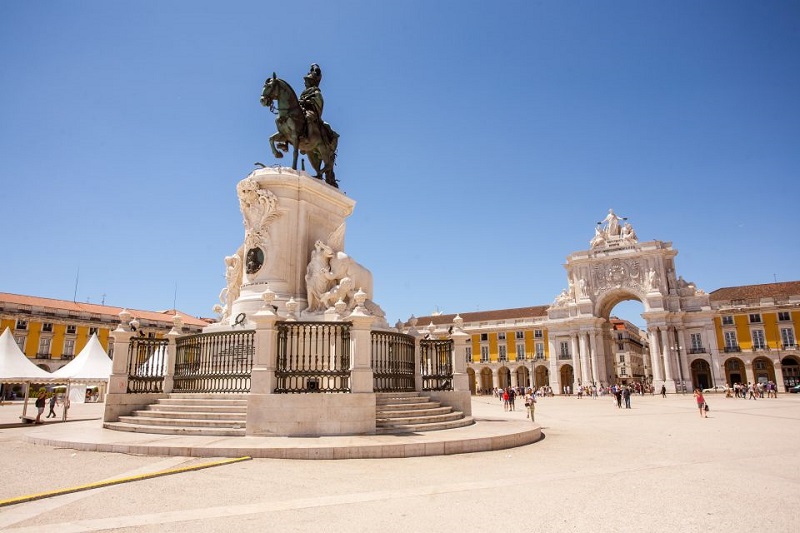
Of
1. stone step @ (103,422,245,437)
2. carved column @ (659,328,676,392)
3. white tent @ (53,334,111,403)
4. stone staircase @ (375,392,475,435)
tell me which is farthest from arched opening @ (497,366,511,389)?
stone step @ (103,422,245,437)

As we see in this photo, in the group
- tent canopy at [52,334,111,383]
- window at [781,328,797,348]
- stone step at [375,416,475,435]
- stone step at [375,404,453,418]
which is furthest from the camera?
window at [781,328,797,348]

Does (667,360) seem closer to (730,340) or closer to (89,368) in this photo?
(730,340)

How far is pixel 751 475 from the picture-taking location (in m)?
6.20

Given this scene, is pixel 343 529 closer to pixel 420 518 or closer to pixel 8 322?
pixel 420 518

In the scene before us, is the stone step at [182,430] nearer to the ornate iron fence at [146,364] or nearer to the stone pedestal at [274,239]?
the ornate iron fence at [146,364]

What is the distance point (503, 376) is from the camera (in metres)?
68.1

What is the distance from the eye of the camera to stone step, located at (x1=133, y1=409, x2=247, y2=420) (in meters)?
8.73

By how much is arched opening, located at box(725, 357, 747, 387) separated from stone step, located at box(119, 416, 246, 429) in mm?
67041

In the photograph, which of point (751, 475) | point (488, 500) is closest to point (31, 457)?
point (488, 500)

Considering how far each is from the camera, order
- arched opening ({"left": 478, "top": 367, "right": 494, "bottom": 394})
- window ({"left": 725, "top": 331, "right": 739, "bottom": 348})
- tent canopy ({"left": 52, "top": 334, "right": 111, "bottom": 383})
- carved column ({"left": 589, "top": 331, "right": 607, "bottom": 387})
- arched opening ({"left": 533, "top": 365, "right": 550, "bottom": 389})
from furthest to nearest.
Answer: arched opening ({"left": 478, "top": 367, "right": 494, "bottom": 394}) → arched opening ({"left": 533, "top": 365, "right": 550, "bottom": 389}) → window ({"left": 725, "top": 331, "right": 739, "bottom": 348}) → carved column ({"left": 589, "top": 331, "right": 607, "bottom": 387}) → tent canopy ({"left": 52, "top": 334, "right": 111, "bottom": 383})

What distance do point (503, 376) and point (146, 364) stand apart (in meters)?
61.6

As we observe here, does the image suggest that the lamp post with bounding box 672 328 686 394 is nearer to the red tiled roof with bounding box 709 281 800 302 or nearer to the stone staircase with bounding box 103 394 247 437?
the red tiled roof with bounding box 709 281 800 302

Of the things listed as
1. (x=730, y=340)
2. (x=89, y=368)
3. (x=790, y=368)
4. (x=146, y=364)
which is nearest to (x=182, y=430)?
(x=146, y=364)

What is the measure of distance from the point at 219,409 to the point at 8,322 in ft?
164
